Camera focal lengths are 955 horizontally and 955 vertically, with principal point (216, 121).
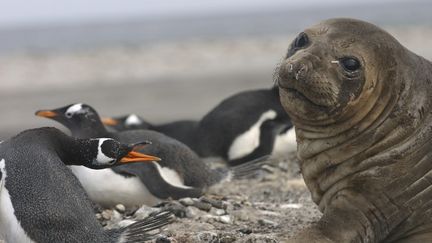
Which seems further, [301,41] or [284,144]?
[284,144]

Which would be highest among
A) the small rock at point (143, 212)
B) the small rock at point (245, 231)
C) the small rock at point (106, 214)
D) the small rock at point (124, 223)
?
the small rock at point (245, 231)

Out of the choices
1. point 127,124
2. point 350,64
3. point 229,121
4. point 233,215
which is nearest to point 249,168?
point 229,121

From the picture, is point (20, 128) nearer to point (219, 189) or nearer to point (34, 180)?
point (219, 189)

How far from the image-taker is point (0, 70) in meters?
27.7

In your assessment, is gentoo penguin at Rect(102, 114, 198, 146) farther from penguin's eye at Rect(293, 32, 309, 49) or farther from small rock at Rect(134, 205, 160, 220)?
penguin's eye at Rect(293, 32, 309, 49)

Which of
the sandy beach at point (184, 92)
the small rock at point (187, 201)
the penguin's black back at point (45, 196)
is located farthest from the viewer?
the small rock at point (187, 201)

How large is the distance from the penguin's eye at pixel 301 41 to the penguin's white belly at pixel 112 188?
2.16 metres

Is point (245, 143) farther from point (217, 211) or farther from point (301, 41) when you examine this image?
point (301, 41)

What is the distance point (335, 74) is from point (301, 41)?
0.44 metres

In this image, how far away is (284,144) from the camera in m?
10.5

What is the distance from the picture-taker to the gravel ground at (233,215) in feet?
19.9

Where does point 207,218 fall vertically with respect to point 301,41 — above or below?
below

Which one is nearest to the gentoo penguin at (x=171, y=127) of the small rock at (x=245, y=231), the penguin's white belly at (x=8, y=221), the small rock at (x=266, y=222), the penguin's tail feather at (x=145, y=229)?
the small rock at (x=266, y=222)

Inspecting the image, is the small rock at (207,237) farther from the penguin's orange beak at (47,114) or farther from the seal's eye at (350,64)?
Answer: the penguin's orange beak at (47,114)
